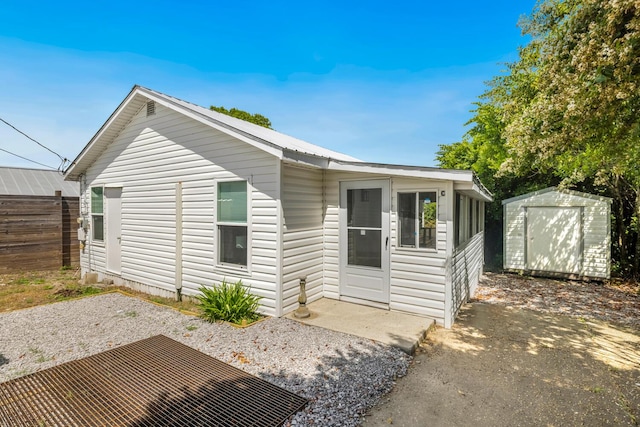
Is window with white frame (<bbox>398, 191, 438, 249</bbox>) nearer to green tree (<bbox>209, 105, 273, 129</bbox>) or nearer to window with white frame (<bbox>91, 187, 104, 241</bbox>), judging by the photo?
window with white frame (<bbox>91, 187, 104, 241</bbox>)

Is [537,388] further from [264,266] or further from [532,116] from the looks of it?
[532,116]

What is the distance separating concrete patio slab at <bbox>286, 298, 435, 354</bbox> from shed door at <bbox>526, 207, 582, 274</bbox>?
646 cm

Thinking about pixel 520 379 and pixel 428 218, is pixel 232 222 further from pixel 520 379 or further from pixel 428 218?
pixel 520 379

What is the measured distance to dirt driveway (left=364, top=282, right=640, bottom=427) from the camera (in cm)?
277

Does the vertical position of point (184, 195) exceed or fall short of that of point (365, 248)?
it exceeds it

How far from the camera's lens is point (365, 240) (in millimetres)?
5594

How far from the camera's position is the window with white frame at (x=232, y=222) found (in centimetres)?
544

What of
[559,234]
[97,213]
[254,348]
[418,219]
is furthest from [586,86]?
[97,213]

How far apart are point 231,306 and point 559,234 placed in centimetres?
929

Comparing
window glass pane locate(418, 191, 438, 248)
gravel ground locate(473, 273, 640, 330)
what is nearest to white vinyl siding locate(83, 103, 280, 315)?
window glass pane locate(418, 191, 438, 248)

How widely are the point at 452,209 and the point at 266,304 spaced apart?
3.38 m

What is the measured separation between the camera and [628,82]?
3445 millimetres

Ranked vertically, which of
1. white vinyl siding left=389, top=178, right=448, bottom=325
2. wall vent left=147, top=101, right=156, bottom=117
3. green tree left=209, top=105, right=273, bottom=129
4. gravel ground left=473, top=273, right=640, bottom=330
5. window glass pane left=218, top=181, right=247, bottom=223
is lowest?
gravel ground left=473, top=273, right=640, bottom=330

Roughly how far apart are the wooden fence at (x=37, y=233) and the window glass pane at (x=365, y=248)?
931cm
